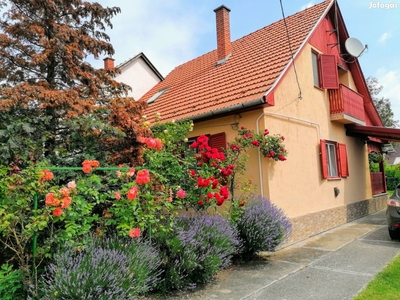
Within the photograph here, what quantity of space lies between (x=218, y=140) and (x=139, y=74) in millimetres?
13698

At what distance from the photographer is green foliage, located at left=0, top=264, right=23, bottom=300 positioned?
3266mm

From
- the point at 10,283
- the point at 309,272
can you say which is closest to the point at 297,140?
the point at 309,272

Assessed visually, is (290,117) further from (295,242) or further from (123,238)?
(123,238)

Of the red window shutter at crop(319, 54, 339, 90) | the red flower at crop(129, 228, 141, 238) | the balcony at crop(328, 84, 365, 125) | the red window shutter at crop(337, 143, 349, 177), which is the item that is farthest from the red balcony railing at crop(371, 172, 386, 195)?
the red flower at crop(129, 228, 141, 238)

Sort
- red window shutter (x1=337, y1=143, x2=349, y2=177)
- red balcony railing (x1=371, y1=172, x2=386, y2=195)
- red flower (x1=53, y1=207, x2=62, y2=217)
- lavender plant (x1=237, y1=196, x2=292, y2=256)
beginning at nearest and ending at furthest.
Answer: red flower (x1=53, y1=207, x2=62, y2=217) → lavender plant (x1=237, y1=196, x2=292, y2=256) → red window shutter (x1=337, y1=143, x2=349, y2=177) → red balcony railing (x1=371, y1=172, x2=386, y2=195)

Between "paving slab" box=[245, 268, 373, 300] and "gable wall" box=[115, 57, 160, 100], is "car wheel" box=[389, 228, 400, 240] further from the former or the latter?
"gable wall" box=[115, 57, 160, 100]

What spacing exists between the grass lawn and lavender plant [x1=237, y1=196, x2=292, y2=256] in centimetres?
181

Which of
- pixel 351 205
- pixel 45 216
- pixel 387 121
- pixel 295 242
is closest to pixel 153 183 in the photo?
pixel 45 216

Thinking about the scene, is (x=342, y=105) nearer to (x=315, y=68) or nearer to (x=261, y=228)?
(x=315, y=68)

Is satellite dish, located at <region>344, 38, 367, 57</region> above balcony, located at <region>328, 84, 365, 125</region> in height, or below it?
above

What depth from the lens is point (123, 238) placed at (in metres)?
4.09

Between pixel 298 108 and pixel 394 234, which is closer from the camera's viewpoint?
pixel 394 234

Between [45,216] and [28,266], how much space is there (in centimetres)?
64

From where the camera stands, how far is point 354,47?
11344 mm
